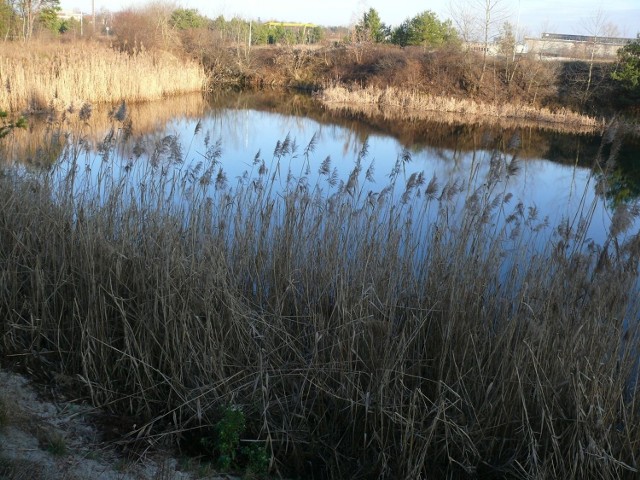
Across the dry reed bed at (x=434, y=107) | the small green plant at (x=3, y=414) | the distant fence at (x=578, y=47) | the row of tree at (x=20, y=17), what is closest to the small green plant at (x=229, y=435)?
the small green plant at (x=3, y=414)

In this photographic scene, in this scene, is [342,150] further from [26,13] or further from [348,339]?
[26,13]

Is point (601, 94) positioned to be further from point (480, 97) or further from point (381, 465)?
point (381, 465)

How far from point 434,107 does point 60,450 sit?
2126cm

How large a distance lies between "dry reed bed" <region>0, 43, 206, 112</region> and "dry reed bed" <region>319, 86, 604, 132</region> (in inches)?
224

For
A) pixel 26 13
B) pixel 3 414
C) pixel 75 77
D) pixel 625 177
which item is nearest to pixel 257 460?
pixel 3 414

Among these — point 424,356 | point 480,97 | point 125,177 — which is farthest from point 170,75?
point 424,356

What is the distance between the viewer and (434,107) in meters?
23.0

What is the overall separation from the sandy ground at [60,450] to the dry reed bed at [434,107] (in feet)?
60.2

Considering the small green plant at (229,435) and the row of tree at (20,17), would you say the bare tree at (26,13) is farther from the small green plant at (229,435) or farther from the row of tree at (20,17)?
the small green plant at (229,435)

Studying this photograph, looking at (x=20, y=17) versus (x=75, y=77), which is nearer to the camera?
(x=75, y=77)

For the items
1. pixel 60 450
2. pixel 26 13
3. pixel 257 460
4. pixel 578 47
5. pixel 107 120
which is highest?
pixel 578 47

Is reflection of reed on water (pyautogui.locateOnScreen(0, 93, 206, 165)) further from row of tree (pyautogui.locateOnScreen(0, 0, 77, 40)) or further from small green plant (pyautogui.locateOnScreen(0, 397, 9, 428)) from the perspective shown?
row of tree (pyautogui.locateOnScreen(0, 0, 77, 40))

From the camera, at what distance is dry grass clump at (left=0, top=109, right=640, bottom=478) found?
10.5ft

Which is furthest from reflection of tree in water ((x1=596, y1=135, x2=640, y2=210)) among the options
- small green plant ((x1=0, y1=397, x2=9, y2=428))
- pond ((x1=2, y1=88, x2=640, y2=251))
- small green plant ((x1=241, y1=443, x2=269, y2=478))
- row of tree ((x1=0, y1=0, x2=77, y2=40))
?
row of tree ((x1=0, y1=0, x2=77, y2=40))
